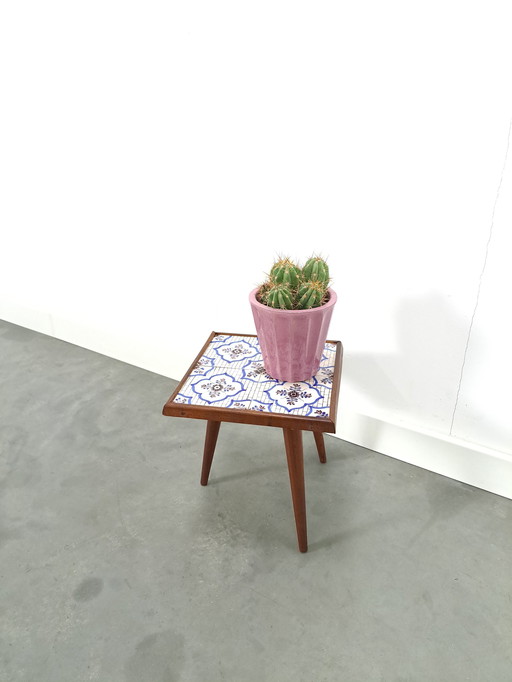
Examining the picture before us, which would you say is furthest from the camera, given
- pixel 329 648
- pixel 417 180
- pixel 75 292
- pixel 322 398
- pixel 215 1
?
pixel 75 292

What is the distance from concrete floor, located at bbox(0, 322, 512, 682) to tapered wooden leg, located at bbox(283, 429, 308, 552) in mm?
69

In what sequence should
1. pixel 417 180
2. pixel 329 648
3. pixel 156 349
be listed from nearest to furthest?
pixel 329 648, pixel 417 180, pixel 156 349

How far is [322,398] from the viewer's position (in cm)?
117

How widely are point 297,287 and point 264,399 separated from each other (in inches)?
11.0

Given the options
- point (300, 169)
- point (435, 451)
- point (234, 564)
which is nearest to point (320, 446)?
point (435, 451)

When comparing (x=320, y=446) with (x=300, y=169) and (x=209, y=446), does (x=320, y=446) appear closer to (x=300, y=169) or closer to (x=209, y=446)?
(x=209, y=446)

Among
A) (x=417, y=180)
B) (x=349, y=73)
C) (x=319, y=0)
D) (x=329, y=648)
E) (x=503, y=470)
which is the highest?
(x=319, y=0)

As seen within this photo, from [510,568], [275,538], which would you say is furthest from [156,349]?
[510,568]

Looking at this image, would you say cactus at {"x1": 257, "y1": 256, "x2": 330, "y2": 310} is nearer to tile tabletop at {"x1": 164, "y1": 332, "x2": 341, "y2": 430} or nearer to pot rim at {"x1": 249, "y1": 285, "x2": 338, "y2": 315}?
pot rim at {"x1": 249, "y1": 285, "x2": 338, "y2": 315}

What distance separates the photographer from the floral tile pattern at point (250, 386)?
115 cm

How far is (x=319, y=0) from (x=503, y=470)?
4.54ft

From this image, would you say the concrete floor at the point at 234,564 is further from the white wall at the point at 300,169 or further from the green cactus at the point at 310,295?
the green cactus at the point at 310,295

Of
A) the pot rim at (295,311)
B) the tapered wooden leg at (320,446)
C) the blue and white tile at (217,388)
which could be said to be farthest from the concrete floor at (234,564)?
the pot rim at (295,311)

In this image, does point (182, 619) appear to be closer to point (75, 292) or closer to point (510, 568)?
point (510, 568)
